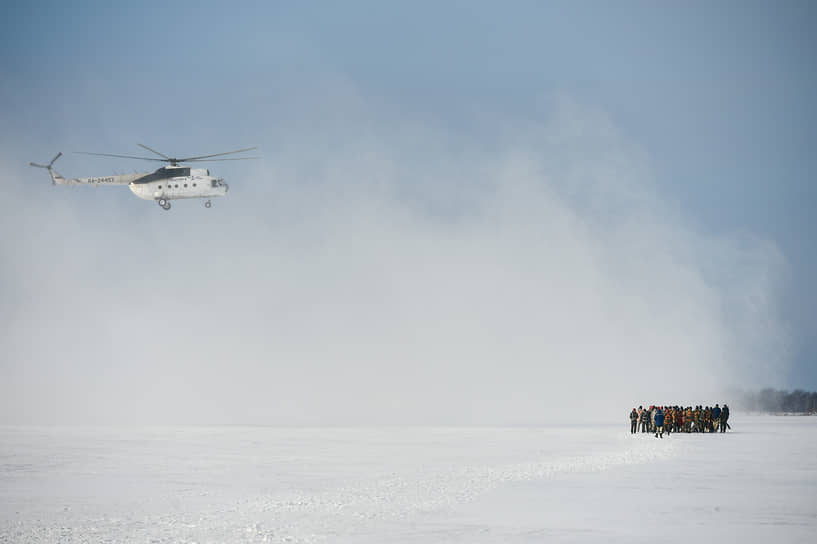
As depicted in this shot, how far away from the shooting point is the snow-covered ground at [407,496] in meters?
14.9

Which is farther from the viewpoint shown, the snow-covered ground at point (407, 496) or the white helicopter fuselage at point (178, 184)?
the white helicopter fuselage at point (178, 184)

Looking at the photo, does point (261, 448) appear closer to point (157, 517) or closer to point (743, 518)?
point (157, 517)

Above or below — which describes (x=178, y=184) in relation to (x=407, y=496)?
above

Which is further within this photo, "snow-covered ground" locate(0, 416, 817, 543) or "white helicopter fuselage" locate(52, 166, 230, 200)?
"white helicopter fuselage" locate(52, 166, 230, 200)

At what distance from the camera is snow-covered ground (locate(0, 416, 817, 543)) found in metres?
14.9

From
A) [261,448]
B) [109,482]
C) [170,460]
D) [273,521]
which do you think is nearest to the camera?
[273,521]

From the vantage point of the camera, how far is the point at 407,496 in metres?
19.5

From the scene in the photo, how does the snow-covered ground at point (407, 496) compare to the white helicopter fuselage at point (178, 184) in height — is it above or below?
below

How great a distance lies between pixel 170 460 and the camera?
96.2 ft

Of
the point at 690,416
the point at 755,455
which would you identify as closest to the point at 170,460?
the point at 755,455

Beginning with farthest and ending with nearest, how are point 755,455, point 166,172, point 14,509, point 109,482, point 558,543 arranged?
point 166,172 → point 755,455 → point 109,482 → point 14,509 → point 558,543

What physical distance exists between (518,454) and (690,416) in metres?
23.8

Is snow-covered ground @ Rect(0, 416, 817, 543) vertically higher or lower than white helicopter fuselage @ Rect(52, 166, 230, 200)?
lower

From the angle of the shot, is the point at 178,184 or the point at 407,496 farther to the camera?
the point at 178,184
